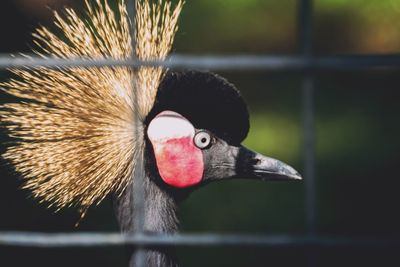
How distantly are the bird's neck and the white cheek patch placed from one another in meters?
0.13

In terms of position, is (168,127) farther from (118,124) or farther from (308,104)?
Answer: (308,104)

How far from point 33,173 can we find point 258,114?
2907 mm

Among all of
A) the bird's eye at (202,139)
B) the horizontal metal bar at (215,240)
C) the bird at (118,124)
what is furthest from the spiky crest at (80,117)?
the horizontal metal bar at (215,240)

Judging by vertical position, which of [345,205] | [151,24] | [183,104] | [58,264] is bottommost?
[58,264]

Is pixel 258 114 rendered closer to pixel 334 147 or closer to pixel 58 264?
pixel 334 147

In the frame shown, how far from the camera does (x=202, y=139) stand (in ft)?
6.12

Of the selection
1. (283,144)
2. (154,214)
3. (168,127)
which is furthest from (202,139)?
(283,144)

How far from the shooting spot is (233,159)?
6.28ft

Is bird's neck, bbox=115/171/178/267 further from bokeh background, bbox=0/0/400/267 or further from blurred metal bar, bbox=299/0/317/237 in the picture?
→ blurred metal bar, bbox=299/0/317/237

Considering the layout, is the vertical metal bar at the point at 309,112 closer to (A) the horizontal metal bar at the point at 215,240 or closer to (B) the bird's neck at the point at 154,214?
(A) the horizontal metal bar at the point at 215,240

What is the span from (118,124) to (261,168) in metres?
0.40

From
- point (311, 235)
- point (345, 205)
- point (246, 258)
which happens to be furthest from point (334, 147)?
point (311, 235)

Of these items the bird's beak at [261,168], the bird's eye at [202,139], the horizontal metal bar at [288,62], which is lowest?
the bird's beak at [261,168]

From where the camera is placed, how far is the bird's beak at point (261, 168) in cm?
181
